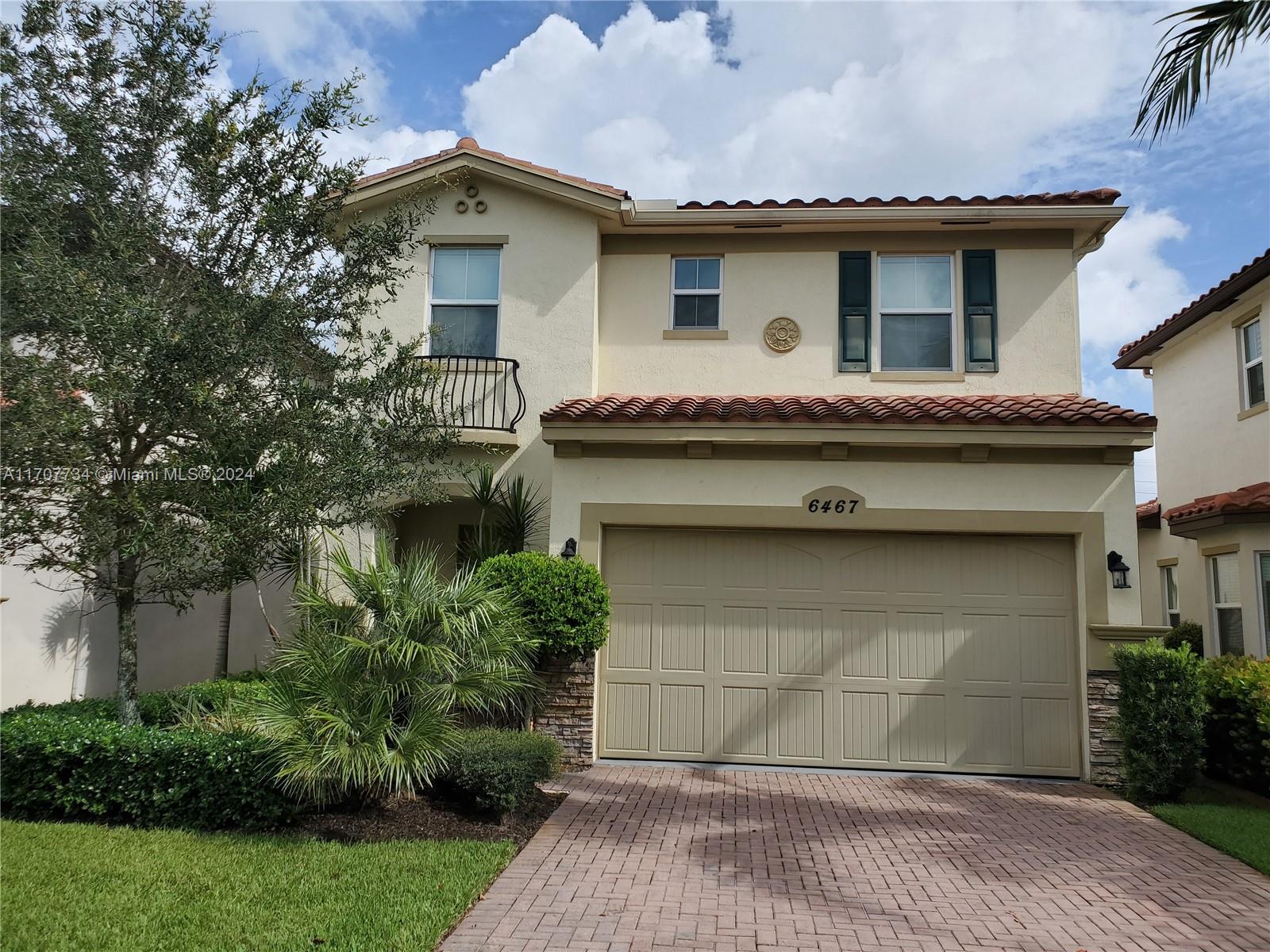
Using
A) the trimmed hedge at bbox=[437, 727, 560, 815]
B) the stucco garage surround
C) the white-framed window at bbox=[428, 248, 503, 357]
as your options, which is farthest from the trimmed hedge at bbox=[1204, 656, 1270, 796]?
the white-framed window at bbox=[428, 248, 503, 357]

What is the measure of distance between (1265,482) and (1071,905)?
9532 millimetres

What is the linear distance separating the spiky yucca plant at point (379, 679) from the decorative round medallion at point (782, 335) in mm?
5937

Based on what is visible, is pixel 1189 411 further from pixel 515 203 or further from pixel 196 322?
pixel 196 322

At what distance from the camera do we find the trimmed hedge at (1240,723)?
8641 millimetres

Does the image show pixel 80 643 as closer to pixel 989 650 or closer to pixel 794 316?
pixel 794 316

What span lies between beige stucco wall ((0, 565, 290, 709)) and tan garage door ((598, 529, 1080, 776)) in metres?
5.08

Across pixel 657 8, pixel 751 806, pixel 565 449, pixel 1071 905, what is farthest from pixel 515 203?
pixel 1071 905

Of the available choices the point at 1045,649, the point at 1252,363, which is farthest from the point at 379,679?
the point at 1252,363

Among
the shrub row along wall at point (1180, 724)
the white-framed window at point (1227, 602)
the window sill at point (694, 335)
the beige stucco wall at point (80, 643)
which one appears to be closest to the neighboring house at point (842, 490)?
the shrub row along wall at point (1180, 724)

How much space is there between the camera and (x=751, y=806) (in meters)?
8.34

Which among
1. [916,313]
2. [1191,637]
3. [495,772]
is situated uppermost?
[916,313]

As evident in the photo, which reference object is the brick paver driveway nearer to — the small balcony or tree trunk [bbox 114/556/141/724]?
tree trunk [bbox 114/556/141/724]

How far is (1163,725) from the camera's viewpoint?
8.57m

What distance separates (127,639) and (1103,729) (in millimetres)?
9888
